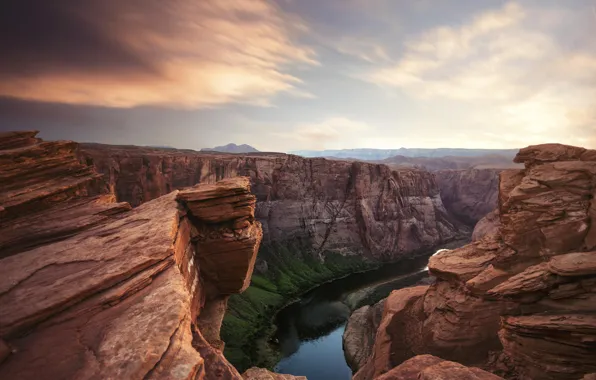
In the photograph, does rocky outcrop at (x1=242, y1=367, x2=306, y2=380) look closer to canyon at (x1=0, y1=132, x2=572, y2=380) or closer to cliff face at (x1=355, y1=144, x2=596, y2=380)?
canyon at (x1=0, y1=132, x2=572, y2=380)

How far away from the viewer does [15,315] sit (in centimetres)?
1204

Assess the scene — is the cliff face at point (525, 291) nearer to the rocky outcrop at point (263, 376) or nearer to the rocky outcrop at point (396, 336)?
the rocky outcrop at point (396, 336)

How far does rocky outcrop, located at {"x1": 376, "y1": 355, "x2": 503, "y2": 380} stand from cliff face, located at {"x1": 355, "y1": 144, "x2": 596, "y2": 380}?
26.1 ft

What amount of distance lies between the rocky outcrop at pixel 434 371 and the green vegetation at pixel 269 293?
42602mm

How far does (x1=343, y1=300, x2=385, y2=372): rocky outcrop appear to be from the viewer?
2125 inches

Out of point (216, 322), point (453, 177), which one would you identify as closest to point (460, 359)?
point (216, 322)

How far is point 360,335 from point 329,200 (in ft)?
216

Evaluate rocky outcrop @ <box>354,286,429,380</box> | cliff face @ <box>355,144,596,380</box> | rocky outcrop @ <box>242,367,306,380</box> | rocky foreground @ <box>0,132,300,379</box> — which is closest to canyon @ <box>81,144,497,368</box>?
Answer: rocky outcrop @ <box>354,286,429,380</box>

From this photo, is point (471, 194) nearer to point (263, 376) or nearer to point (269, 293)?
point (269, 293)

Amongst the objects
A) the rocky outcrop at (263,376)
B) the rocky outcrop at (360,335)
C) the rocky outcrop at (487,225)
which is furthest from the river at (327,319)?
the rocky outcrop at (263,376)

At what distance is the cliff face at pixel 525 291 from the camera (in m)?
20.9

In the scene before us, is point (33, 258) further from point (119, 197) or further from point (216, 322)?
point (119, 197)

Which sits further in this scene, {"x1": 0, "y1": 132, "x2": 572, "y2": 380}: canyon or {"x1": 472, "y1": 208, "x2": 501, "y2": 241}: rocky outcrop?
{"x1": 472, "y1": 208, "x2": 501, "y2": 241}: rocky outcrop

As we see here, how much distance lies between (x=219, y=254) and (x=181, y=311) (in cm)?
1568
